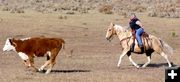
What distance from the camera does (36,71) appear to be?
1825 cm

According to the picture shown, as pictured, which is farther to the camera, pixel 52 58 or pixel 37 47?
pixel 52 58

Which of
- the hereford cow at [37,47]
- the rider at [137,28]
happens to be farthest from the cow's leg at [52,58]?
the rider at [137,28]

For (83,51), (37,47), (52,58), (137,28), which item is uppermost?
(37,47)

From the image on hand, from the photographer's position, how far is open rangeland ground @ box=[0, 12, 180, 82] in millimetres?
17156

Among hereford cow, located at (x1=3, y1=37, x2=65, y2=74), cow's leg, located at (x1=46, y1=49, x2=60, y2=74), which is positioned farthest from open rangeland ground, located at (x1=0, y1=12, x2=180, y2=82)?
hereford cow, located at (x1=3, y1=37, x2=65, y2=74)

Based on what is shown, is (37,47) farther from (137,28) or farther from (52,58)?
(137,28)

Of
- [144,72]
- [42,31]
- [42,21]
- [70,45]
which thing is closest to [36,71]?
[144,72]

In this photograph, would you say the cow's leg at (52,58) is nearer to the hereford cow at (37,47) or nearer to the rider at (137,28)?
the hereford cow at (37,47)

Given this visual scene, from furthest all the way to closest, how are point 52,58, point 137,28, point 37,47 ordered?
point 137,28 → point 52,58 → point 37,47

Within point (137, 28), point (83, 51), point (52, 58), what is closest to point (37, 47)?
point (52, 58)

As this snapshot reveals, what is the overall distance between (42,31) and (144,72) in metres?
17.7

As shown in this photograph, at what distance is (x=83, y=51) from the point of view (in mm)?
27891

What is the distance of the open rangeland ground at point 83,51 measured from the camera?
675 inches

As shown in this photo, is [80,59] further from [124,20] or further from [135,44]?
[124,20]
